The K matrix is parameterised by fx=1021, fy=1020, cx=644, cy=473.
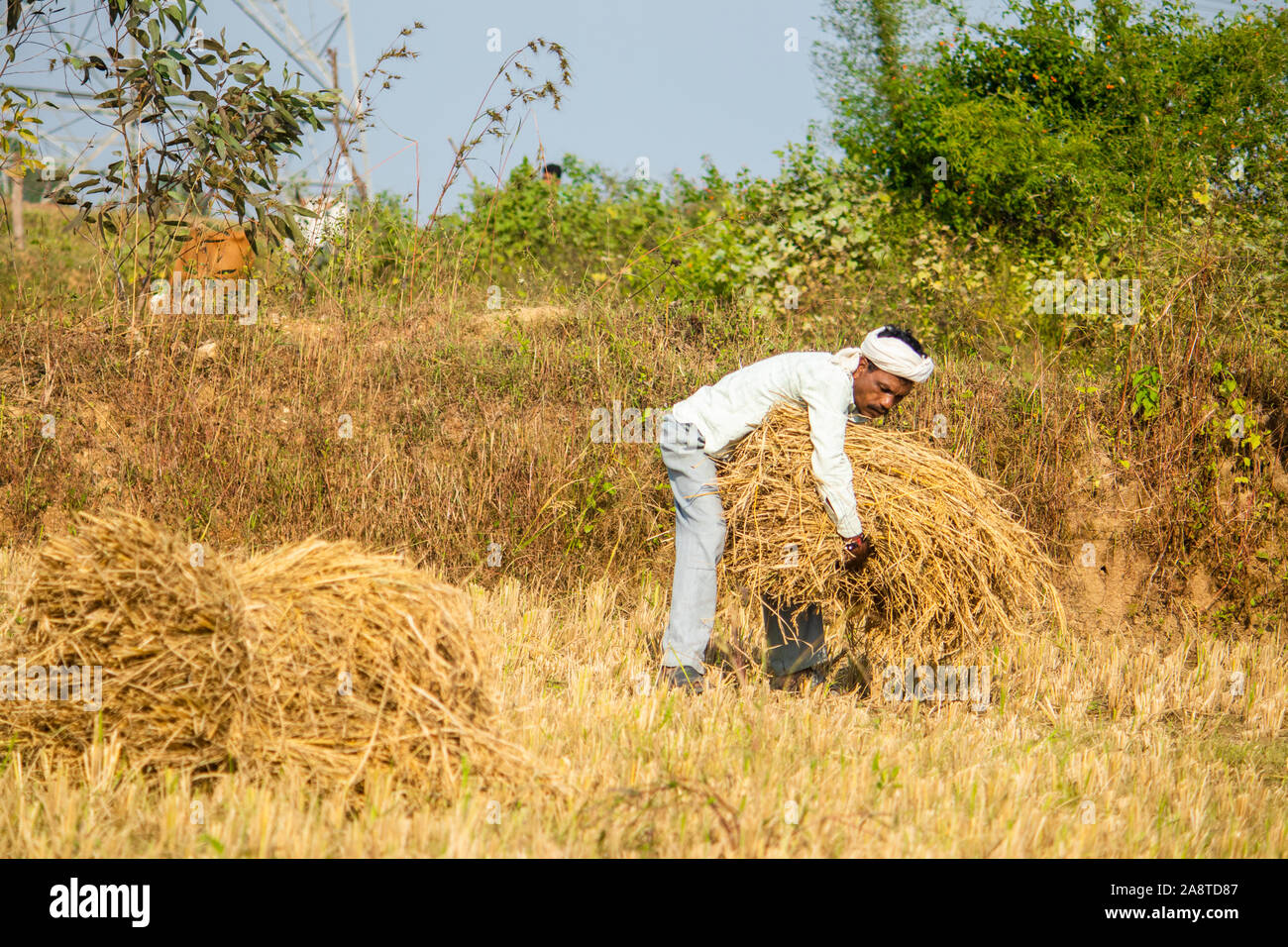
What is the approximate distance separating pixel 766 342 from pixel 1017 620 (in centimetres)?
330

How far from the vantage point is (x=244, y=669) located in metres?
3.16

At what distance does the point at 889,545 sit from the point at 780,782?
4.02ft

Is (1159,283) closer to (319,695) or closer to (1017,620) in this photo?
(1017,620)

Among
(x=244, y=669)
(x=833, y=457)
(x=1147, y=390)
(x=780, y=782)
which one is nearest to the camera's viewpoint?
(x=244, y=669)

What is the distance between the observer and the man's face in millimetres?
4125

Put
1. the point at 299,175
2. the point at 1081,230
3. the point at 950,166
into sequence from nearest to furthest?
the point at 299,175 → the point at 1081,230 → the point at 950,166

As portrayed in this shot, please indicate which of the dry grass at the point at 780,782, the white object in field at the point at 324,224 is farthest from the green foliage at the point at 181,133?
the dry grass at the point at 780,782

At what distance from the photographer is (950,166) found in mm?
10609

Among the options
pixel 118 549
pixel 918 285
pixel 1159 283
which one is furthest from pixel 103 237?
pixel 1159 283

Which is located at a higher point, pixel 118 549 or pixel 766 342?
pixel 766 342

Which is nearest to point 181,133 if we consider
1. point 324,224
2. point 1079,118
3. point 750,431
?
point 324,224

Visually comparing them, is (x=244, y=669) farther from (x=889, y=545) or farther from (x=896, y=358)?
(x=896, y=358)

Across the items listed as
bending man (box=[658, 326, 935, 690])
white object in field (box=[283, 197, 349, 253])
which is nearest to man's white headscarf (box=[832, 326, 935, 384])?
bending man (box=[658, 326, 935, 690])

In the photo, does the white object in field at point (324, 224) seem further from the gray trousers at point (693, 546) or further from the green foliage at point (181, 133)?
the gray trousers at point (693, 546)
